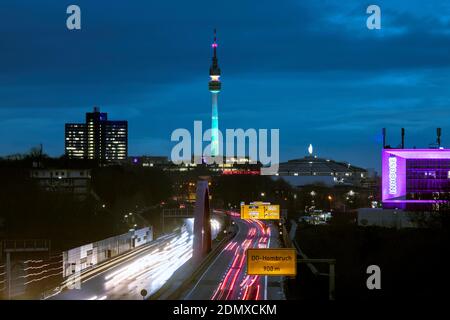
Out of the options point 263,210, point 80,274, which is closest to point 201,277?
point 80,274

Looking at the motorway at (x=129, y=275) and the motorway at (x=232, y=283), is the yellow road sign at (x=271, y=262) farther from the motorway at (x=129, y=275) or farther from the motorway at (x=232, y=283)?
the motorway at (x=129, y=275)

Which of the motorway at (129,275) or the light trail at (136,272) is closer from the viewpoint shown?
the motorway at (129,275)

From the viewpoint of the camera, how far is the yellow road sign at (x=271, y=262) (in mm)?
23859

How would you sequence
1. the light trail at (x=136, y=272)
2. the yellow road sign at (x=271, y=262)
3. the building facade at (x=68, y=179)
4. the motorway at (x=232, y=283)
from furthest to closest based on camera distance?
1. the building facade at (x=68, y=179)
2. the light trail at (x=136, y=272)
3. the motorway at (x=232, y=283)
4. the yellow road sign at (x=271, y=262)

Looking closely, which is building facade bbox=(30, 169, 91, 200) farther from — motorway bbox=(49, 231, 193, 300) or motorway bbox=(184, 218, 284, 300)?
motorway bbox=(184, 218, 284, 300)

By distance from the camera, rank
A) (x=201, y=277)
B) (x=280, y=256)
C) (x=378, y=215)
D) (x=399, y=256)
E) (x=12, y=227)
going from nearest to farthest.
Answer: (x=280, y=256), (x=201, y=277), (x=399, y=256), (x=12, y=227), (x=378, y=215)

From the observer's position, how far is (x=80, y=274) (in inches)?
1602

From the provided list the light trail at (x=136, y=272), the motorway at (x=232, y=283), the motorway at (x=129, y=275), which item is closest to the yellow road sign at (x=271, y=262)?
the motorway at (x=232, y=283)

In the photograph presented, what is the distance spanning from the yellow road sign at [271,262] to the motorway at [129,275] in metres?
9.29

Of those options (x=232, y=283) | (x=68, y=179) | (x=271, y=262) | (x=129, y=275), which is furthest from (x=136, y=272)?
(x=68, y=179)

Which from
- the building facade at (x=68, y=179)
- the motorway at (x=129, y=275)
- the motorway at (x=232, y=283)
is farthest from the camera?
the building facade at (x=68, y=179)
